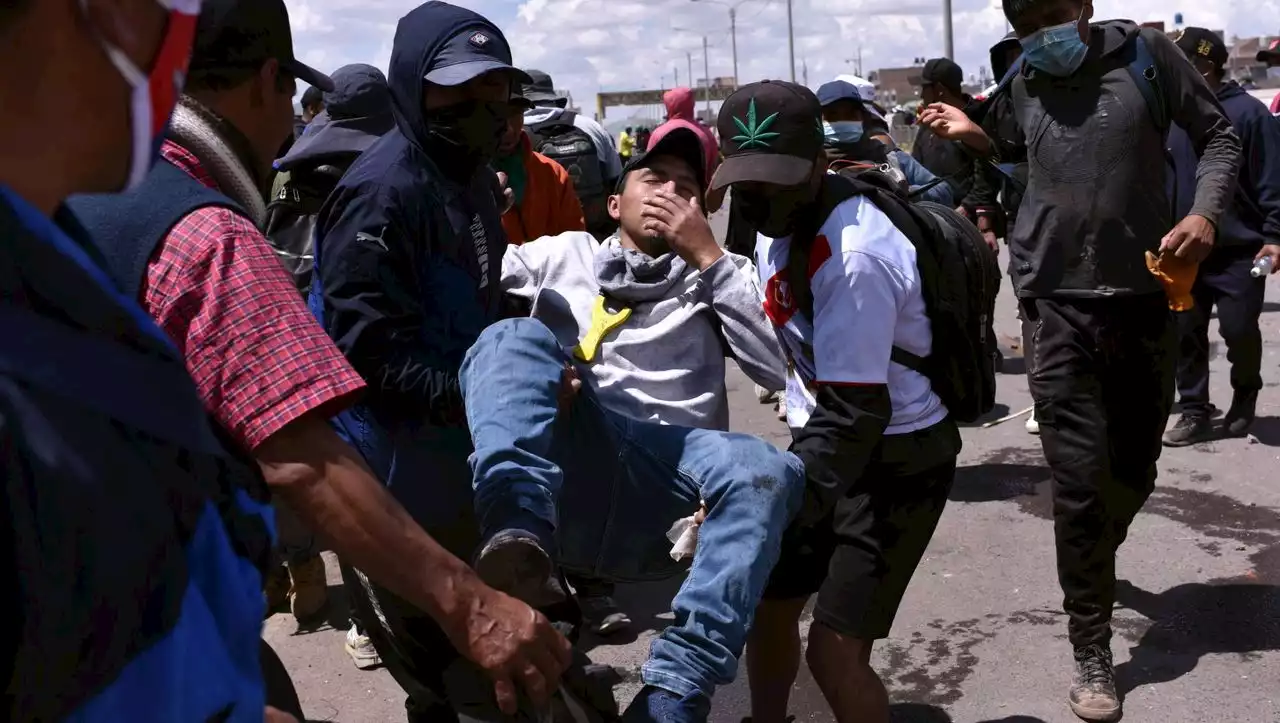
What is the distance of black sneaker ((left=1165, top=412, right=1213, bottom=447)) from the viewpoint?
7.21m

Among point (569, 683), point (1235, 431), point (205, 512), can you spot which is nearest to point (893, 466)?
point (569, 683)

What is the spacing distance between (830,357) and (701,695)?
3.07 feet

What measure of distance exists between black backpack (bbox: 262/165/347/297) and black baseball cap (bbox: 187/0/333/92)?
2.10 metres

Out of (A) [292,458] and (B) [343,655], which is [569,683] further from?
(B) [343,655]

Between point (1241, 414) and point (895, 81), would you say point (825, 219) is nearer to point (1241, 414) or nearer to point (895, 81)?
point (1241, 414)

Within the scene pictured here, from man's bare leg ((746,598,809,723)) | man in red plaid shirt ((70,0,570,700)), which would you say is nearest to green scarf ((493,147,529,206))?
man's bare leg ((746,598,809,723))

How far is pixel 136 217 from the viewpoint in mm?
1820

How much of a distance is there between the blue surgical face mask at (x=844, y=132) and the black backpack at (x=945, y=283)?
1936 mm

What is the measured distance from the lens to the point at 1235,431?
7.29 metres

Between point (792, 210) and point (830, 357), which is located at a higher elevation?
point (792, 210)

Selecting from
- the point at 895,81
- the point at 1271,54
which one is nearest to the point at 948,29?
the point at 1271,54

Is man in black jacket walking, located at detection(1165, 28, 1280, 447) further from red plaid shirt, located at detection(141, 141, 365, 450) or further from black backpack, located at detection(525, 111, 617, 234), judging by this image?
red plaid shirt, located at detection(141, 141, 365, 450)

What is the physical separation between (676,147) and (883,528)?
46.1 inches

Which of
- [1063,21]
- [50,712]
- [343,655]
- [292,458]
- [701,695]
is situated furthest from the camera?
[343,655]
